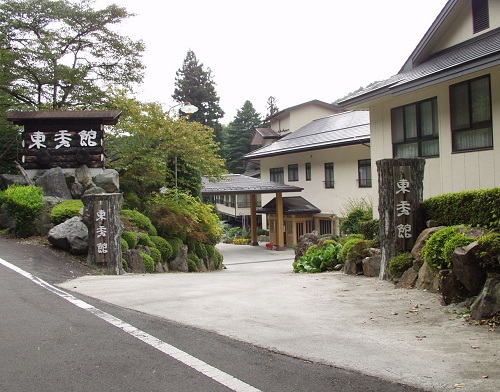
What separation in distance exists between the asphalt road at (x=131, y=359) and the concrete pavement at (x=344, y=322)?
1.15 ft

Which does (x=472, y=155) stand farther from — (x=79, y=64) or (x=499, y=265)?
(x=79, y=64)

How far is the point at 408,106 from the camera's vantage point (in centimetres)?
1552

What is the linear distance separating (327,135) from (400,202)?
2392cm

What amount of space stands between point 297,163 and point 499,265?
3043 cm

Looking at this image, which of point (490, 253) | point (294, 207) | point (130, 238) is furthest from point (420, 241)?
point (294, 207)

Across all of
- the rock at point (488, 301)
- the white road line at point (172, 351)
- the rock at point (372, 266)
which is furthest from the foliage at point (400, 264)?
the white road line at point (172, 351)

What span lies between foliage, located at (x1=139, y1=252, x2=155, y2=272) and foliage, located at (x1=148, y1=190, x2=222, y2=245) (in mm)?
2664

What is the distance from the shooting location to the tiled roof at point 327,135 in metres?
30.3

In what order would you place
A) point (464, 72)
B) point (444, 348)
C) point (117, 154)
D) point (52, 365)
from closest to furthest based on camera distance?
point (52, 365)
point (444, 348)
point (464, 72)
point (117, 154)

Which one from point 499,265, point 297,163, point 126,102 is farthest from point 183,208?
point 297,163

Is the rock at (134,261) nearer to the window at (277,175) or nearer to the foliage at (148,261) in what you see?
the foliage at (148,261)

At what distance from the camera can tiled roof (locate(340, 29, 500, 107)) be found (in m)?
11.4

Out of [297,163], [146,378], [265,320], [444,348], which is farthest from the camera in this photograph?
[297,163]

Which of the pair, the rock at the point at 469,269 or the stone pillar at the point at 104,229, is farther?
the stone pillar at the point at 104,229
